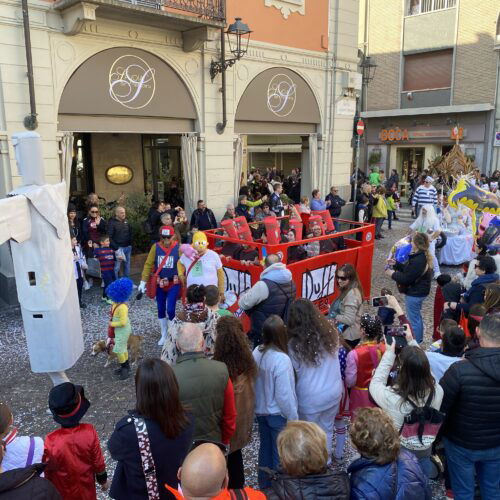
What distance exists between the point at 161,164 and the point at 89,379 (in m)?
10.7

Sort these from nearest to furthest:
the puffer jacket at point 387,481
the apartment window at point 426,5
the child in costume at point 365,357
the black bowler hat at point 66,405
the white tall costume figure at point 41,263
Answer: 1. the puffer jacket at point 387,481
2. the black bowler hat at point 66,405
3. the child in costume at point 365,357
4. the white tall costume figure at point 41,263
5. the apartment window at point 426,5

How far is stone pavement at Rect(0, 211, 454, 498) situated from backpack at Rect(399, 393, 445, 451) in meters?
1.18

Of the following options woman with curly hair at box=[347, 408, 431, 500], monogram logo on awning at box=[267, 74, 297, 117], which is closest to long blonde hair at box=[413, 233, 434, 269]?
woman with curly hair at box=[347, 408, 431, 500]

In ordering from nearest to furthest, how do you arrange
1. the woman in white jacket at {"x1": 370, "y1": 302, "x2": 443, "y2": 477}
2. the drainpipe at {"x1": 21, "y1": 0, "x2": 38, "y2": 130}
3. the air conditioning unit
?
the woman in white jacket at {"x1": 370, "y1": 302, "x2": 443, "y2": 477} → the drainpipe at {"x1": 21, "y1": 0, "x2": 38, "y2": 130} → the air conditioning unit

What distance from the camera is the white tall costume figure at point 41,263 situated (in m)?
4.34

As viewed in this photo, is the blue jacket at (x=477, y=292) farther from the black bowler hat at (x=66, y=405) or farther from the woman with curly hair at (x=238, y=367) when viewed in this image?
the black bowler hat at (x=66, y=405)

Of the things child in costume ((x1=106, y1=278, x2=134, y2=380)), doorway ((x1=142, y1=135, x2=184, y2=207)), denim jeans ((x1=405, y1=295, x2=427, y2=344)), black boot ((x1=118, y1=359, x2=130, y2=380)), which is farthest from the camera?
doorway ((x1=142, y1=135, x2=184, y2=207))

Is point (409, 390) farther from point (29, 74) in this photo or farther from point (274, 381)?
point (29, 74)

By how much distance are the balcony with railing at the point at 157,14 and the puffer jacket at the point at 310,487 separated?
326 inches

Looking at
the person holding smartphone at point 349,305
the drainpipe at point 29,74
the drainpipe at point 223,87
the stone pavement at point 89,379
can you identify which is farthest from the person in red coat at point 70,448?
the drainpipe at point 223,87

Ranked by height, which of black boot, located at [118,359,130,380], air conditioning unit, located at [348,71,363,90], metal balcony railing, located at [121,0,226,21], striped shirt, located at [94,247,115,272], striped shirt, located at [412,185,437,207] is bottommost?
black boot, located at [118,359,130,380]

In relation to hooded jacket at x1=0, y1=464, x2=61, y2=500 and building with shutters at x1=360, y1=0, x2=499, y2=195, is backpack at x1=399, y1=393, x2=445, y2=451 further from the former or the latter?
building with shutters at x1=360, y1=0, x2=499, y2=195

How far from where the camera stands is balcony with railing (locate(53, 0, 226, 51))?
8031mm

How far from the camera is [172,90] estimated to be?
10.1 m
